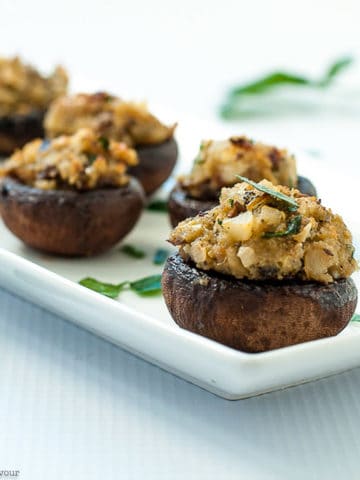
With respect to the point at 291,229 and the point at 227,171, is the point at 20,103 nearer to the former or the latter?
the point at 227,171

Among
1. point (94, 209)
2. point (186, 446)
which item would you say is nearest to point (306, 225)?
point (186, 446)

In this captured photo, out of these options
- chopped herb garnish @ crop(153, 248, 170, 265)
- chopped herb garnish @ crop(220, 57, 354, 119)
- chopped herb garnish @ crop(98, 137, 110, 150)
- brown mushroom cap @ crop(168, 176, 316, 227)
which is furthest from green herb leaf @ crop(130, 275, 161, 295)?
chopped herb garnish @ crop(220, 57, 354, 119)

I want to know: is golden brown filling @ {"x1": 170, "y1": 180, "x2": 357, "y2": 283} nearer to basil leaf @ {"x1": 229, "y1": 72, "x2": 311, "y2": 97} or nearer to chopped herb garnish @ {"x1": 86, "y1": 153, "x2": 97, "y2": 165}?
chopped herb garnish @ {"x1": 86, "y1": 153, "x2": 97, "y2": 165}

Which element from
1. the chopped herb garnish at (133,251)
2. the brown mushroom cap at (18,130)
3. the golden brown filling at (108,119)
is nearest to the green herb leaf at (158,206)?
the golden brown filling at (108,119)

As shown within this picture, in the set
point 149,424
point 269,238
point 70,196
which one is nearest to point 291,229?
point 269,238

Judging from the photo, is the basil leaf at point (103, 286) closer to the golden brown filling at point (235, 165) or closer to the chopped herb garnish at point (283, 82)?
the golden brown filling at point (235, 165)

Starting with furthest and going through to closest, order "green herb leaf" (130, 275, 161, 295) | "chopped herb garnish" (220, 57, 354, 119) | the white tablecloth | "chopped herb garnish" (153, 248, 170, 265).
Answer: "chopped herb garnish" (220, 57, 354, 119) < "chopped herb garnish" (153, 248, 170, 265) < "green herb leaf" (130, 275, 161, 295) < the white tablecloth

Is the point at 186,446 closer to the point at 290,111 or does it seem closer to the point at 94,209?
the point at 94,209
